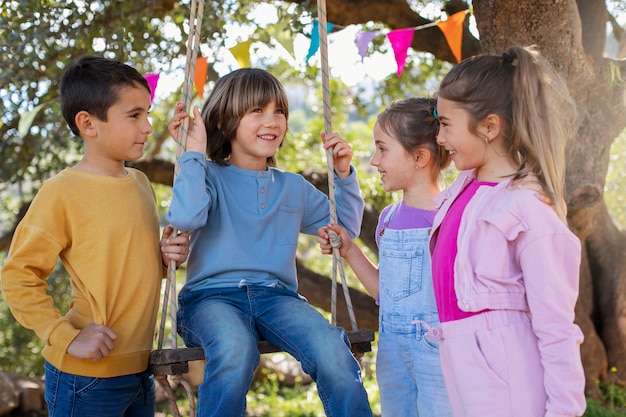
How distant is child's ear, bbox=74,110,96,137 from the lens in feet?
8.01

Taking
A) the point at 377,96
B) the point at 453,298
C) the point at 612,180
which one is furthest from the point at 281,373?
the point at 453,298

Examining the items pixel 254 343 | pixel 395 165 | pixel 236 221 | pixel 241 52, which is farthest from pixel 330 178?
pixel 241 52

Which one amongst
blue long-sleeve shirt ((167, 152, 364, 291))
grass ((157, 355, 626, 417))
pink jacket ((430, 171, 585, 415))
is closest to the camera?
pink jacket ((430, 171, 585, 415))

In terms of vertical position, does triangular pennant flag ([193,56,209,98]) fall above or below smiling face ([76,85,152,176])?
above

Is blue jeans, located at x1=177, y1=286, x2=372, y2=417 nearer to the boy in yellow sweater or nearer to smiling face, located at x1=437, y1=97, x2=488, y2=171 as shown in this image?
the boy in yellow sweater

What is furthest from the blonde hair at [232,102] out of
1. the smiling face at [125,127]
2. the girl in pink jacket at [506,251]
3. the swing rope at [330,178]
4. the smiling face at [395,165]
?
the girl in pink jacket at [506,251]

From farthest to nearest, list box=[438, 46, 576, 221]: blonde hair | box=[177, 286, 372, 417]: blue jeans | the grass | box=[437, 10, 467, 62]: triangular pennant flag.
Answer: the grass
box=[437, 10, 467, 62]: triangular pennant flag
box=[177, 286, 372, 417]: blue jeans
box=[438, 46, 576, 221]: blonde hair

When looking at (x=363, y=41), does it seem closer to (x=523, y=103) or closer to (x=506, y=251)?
(x=523, y=103)

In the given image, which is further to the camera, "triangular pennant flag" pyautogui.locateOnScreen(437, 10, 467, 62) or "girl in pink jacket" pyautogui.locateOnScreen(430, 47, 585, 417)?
"triangular pennant flag" pyautogui.locateOnScreen(437, 10, 467, 62)

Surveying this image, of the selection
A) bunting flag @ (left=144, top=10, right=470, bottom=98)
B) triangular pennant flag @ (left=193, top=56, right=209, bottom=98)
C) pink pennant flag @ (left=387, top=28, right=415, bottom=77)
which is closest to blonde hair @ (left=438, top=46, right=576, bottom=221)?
bunting flag @ (left=144, top=10, right=470, bottom=98)

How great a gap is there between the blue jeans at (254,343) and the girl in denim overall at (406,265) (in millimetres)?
184

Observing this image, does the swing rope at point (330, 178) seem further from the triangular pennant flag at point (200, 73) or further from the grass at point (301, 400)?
the grass at point (301, 400)

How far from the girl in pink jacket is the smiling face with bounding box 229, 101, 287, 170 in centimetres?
75

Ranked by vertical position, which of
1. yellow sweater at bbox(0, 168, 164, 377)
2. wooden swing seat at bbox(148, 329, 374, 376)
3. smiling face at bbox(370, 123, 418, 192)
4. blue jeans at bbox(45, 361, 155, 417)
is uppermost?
smiling face at bbox(370, 123, 418, 192)
